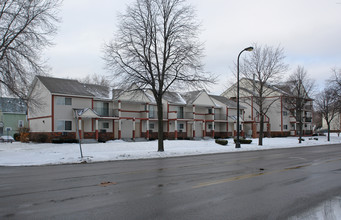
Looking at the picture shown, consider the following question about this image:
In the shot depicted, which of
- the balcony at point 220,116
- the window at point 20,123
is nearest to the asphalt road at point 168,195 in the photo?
the balcony at point 220,116

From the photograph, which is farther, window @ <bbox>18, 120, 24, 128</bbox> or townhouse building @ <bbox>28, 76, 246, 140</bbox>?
window @ <bbox>18, 120, 24, 128</bbox>

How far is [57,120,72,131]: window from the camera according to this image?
34709 mm

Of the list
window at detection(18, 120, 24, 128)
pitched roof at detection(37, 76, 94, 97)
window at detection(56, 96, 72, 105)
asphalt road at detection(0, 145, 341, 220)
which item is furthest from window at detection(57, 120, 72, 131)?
window at detection(18, 120, 24, 128)

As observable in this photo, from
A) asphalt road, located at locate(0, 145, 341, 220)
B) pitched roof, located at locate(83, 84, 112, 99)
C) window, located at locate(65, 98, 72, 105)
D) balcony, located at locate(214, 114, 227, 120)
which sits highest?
pitched roof, located at locate(83, 84, 112, 99)

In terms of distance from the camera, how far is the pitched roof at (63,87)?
35.0 meters

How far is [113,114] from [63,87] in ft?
23.1

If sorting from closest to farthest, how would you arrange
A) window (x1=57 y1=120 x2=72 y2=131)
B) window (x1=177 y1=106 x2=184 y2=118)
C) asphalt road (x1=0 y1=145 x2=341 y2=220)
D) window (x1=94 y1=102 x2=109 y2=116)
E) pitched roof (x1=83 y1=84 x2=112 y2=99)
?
asphalt road (x1=0 y1=145 x2=341 y2=220) → window (x1=57 y1=120 x2=72 y2=131) → window (x1=94 y1=102 x2=109 y2=116) → pitched roof (x1=83 y1=84 x2=112 y2=99) → window (x1=177 y1=106 x2=184 y2=118)

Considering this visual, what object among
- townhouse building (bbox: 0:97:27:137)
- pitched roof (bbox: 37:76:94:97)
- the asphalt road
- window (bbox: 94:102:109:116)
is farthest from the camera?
townhouse building (bbox: 0:97:27:137)

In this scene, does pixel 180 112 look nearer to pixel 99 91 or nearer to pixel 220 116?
pixel 220 116

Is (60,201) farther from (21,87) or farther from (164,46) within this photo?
(164,46)

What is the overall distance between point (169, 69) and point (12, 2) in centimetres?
1212

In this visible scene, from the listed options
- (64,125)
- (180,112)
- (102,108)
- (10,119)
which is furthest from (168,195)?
(10,119)

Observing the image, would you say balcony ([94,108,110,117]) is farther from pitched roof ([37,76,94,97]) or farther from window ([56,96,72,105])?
window ([56,96,72,105])

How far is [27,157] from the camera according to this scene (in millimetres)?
20734
